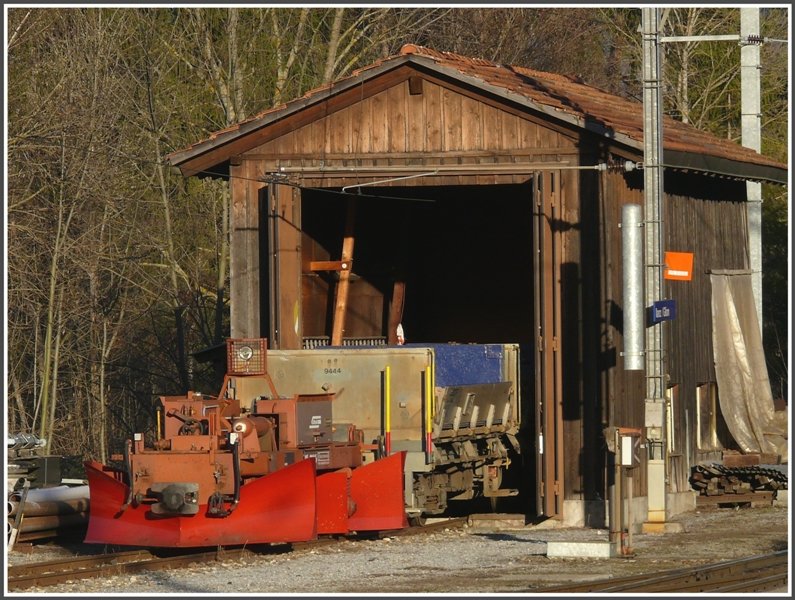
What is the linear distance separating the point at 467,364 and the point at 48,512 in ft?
20.3

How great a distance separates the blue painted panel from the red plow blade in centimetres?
410

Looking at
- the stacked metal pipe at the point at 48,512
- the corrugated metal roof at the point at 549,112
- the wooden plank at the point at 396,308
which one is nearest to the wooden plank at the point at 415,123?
the corrugated metal roof at the point at 549,112

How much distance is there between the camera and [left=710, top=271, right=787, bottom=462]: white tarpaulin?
2688cm

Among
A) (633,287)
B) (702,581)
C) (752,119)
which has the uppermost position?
(752,119)

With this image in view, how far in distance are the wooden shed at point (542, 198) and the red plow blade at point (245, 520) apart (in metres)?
5.14

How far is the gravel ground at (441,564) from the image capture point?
51.5ft

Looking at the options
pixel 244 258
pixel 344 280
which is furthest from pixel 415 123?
pixel 344 280

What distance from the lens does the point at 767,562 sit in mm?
16672

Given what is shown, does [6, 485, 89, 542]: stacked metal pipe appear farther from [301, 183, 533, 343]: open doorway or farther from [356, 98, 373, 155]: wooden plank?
[301, 183, 533, 343]: open doorway

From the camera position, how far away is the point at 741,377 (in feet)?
90.0

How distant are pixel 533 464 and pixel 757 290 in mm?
5745

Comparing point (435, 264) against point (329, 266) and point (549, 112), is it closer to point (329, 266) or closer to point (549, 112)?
point (329, 266)

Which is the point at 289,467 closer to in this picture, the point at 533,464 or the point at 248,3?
the point at 533,464

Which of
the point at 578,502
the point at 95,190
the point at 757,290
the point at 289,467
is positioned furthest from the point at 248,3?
the point at 289,467
